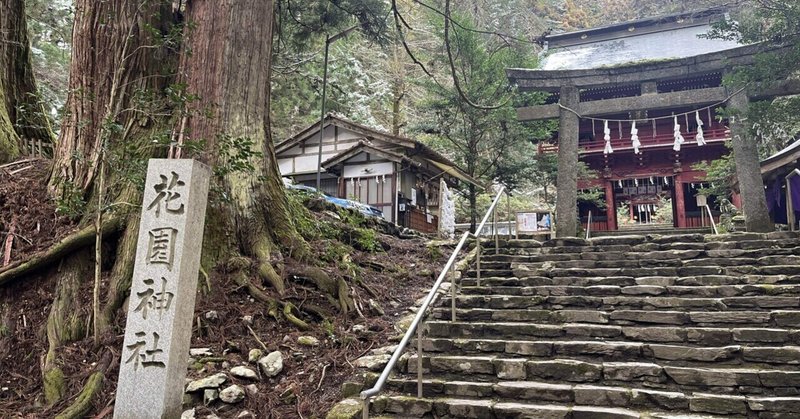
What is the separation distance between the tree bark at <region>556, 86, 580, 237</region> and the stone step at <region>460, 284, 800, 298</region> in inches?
169

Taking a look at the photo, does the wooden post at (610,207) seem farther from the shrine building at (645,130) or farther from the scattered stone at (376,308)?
the scattered stone at (376,308)

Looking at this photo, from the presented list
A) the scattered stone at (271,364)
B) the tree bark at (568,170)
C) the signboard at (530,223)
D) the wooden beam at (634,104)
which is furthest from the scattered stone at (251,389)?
the signboard at (530,223)

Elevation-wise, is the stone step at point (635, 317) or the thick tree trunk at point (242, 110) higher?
the thick tree trunk at point (242, 110)

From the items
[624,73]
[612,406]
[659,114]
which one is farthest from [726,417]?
[659,114]

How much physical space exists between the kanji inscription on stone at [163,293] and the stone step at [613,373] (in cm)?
197

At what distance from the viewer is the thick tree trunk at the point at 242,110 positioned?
5531mm

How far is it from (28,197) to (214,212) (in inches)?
86.2

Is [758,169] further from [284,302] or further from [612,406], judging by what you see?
[284,302]

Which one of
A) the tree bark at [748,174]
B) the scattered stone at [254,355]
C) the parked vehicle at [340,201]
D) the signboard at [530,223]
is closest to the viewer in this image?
the scattered stone at [254,355]

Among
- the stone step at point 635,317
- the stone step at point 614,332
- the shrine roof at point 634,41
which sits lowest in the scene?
the stone step at point 614,332

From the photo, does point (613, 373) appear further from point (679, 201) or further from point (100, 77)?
point (679, 201)

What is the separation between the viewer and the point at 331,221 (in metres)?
8.13

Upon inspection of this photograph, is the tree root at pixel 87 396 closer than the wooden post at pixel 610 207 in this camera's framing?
Yes

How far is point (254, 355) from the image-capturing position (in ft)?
14.4
